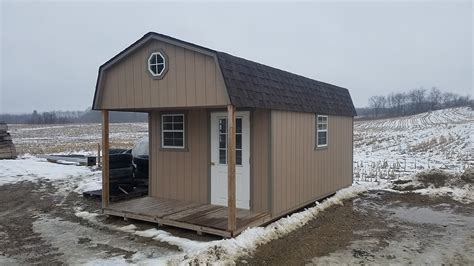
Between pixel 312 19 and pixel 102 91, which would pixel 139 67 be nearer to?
pixel 102 91

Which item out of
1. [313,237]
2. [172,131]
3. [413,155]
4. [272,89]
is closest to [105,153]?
[172,131]

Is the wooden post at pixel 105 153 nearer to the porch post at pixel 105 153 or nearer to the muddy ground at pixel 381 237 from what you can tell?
the porch post at pixel 105 153

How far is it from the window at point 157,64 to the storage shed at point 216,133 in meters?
0.02

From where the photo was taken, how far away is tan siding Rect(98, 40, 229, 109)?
5801 mm

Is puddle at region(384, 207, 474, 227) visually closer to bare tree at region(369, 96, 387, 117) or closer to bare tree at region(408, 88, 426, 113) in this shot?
bare tree at region(408, 88, 426, 113)

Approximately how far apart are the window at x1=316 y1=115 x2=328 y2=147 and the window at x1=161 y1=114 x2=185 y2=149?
328cm

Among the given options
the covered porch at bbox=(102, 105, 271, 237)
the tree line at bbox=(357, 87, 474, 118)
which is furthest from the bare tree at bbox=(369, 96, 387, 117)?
the covered porch at bbox=(102, 105, 271, 237)

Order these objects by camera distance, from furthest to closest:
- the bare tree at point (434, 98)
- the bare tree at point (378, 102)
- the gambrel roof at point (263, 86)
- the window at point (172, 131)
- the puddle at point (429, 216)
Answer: the bare tree at point (378, 102)
the bare tree at point (434, 98)
the window at point (172, 131)
the puddle at point (429, 216)
the gambrel roof at point (263, 86)

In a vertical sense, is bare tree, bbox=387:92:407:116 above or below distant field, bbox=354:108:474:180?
above

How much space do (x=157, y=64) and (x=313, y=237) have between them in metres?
4.08

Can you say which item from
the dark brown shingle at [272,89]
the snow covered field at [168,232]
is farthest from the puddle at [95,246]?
the dark brown shingle at [272,89]

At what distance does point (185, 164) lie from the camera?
7859mm

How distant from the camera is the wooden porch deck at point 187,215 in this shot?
593cm

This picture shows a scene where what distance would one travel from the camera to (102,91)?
23.4 feet
